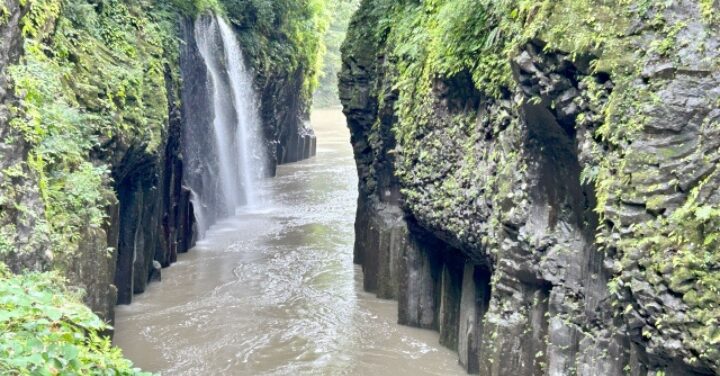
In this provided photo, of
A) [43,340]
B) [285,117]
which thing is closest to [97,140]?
[43,340]

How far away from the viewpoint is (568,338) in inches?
333

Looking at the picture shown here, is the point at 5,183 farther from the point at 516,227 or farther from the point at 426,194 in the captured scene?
the point at 426,194

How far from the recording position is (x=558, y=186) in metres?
8.99

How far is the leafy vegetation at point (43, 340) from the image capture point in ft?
13.5

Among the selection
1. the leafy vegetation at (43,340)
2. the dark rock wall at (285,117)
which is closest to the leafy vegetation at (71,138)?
the leafy vegetation at (43,340)

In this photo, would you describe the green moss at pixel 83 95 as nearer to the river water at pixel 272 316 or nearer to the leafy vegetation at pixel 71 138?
the leafy vegetation at pixel 71 138

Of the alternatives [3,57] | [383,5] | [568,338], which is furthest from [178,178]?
[568,338]

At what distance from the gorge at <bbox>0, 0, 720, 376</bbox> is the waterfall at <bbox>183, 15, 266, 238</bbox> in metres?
0.16

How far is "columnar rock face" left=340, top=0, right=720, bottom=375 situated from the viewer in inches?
253

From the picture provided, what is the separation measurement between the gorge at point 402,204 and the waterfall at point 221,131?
16cm

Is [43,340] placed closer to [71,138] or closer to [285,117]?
[71,138]

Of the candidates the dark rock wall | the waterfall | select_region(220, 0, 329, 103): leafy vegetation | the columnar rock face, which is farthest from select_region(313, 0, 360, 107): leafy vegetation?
the columnar rock face

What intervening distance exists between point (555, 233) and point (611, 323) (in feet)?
4.47

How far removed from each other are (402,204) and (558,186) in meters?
5.40
